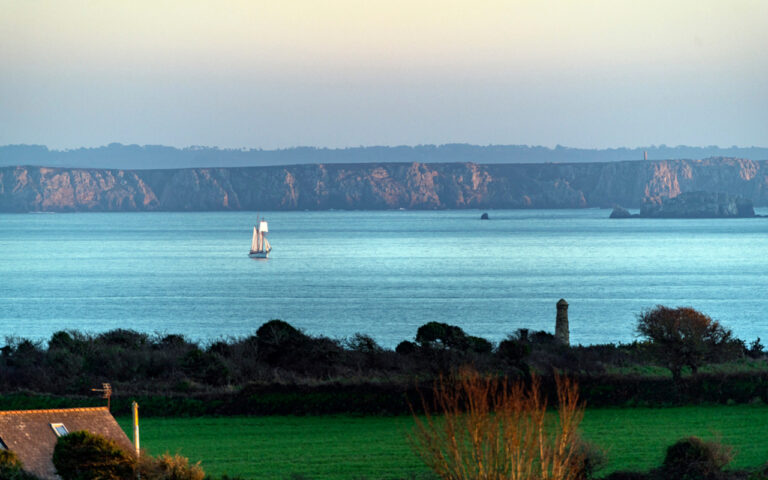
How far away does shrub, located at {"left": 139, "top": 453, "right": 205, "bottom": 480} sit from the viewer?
1325cm

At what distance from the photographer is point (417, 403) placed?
72.1ft

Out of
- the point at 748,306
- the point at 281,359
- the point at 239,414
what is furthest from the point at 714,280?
the point at 239,414

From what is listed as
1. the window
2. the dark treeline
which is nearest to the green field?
the dark treeline

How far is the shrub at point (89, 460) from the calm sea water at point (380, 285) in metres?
30.8

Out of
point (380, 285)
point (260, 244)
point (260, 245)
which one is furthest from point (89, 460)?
point (260, 244)

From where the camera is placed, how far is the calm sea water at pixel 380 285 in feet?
171

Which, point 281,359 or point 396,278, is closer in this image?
point 281,359

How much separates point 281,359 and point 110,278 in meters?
55.9

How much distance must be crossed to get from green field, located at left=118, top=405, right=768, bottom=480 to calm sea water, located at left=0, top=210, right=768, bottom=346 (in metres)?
22.6

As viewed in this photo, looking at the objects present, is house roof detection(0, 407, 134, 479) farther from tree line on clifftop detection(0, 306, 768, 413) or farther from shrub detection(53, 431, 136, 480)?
tree line on clifftop detection(0, 306, 768, 413)

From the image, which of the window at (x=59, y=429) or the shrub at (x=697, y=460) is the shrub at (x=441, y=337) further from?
the window at (x=59, y=429)

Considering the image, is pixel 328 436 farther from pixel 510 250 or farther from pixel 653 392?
pixel 510 250

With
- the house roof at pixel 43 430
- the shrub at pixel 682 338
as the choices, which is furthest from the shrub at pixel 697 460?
the shrub at pixel 682 338

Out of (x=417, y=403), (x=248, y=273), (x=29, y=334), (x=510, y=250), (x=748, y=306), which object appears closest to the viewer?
(x=417, y=403)
